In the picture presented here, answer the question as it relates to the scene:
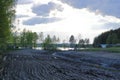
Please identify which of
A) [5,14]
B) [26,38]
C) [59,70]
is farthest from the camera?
[26,38]

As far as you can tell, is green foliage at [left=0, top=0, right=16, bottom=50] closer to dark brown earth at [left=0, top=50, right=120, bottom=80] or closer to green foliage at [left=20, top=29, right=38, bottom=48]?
dark brown earth at [left=0, top=50, right=120, bottom=80]

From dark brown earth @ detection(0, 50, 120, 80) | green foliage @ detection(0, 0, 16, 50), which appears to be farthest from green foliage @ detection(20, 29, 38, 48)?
green foliage @ detection(0, 0, 16, 50)

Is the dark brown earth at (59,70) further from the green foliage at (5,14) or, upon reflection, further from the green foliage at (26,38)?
the green foliage at (26,38)

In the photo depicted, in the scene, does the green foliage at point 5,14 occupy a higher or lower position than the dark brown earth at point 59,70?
higher

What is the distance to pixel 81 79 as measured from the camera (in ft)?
80.2

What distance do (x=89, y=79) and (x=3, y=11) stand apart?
1845 cm

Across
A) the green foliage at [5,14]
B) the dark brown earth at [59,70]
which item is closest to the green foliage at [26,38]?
the dark brown earth at [59,70]

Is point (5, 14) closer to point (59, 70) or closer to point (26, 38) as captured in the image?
point (59, 70)

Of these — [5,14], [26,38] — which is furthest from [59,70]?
[26,38]

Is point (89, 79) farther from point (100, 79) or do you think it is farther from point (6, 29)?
point (6, 29)

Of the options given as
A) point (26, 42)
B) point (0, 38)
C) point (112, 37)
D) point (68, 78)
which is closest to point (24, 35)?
point (26, 42)

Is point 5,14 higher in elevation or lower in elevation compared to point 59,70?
higher

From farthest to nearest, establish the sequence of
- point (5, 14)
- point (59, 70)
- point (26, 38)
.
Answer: point (26, 38) → point (5, 14) → point (59, 70)

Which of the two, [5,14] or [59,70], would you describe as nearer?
[59,70]
